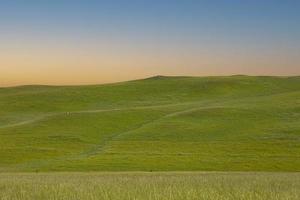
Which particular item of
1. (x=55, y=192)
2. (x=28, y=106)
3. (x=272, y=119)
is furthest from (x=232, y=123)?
(x=55, y=192)

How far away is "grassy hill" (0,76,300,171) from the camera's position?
2185 inches

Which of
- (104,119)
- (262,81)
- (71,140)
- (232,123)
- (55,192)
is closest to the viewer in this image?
(55,192)

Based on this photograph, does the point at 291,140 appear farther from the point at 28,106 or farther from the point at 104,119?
the point at 28,106

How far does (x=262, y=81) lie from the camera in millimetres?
156625

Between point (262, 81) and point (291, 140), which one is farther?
point (262, 81)

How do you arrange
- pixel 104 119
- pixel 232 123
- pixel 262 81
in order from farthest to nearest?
pixel 262 81 → pixel 104 119 → pixel 232 123

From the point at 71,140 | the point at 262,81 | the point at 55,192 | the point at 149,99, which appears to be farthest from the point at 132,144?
the point at 262,81

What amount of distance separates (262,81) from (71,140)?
9283 cm

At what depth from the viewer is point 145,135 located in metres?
74.6

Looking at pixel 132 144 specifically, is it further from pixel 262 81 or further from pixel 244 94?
pixel 262 81

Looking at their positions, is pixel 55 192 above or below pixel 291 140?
above

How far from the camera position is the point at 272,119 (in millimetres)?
85375

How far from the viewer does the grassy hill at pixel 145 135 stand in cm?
5550

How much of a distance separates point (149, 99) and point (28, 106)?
26.0m
